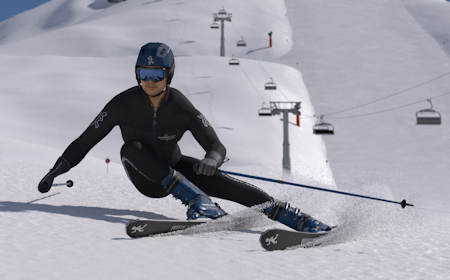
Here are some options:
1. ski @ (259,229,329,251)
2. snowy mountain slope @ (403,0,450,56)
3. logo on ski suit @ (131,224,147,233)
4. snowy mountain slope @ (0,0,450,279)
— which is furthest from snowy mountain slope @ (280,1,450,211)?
logo on ski suit @ (131,224,147,233)

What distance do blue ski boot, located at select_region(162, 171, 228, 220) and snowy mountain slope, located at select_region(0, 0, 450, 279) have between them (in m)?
0.15

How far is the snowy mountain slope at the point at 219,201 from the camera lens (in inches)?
142

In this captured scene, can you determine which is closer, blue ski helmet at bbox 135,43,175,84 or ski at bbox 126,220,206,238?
ski at bbox 126,220,206,238

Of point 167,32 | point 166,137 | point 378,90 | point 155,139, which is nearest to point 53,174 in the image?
point 155,139

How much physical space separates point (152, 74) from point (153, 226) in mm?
1402

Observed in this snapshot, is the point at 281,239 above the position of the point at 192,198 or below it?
below

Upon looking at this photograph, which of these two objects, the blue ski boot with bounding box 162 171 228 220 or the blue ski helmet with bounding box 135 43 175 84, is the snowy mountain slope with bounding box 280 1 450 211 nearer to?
the blue ski boot with bounding box 162 171 228 220

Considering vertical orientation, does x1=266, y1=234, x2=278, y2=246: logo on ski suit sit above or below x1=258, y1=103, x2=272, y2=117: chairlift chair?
above

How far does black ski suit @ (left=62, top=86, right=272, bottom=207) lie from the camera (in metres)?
4.88

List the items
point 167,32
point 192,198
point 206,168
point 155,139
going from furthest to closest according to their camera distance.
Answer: point 167,32 → point 155,139 → point 192,198 → point 206,168

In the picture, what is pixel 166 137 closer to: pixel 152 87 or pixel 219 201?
pixel 152 87

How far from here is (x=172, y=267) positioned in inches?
137

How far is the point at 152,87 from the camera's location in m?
4.85

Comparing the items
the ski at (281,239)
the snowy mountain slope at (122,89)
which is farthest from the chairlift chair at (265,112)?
the ski at (281,239)
